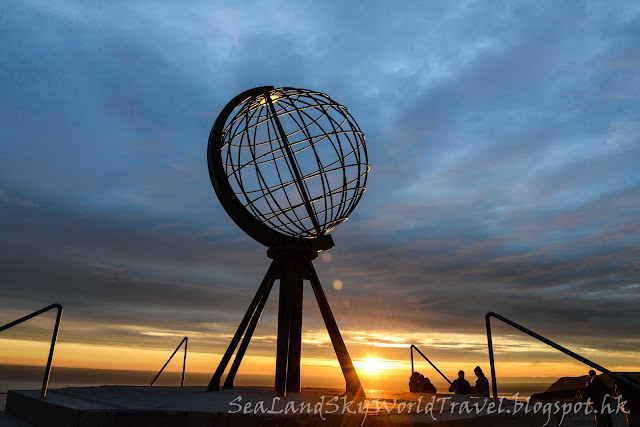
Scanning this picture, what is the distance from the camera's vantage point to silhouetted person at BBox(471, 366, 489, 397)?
11.4 m

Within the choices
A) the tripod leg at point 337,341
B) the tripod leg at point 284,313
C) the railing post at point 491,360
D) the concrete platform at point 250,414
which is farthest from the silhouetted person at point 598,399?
the tripod leg at point 284,313

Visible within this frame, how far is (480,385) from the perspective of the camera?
11.5 m

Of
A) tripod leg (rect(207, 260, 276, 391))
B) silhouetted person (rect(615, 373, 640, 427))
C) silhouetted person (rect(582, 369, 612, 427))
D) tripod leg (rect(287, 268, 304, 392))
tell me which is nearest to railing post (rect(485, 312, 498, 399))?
silhouetted person (rect(615, 373, 640, 427))

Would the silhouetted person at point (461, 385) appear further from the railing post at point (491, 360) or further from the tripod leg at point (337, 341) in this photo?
the railing post at point (491, 360)

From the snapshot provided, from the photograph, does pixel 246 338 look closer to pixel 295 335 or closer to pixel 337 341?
pixel 295 335

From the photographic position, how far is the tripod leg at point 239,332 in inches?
372

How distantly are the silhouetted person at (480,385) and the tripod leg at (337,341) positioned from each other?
4.24 m

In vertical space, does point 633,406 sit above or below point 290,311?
below

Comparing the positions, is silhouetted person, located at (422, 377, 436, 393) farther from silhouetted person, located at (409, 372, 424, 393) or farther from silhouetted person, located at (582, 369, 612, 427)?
silhouetted person, located at (582, 369, 612, 427)

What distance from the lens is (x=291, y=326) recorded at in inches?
382

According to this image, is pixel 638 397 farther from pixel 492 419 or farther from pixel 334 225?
pixel 334 225

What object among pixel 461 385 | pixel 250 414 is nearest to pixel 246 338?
pixel 250 414

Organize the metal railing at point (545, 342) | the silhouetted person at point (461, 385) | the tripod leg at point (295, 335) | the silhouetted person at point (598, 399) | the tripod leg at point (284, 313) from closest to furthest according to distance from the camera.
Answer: the metal railing at point (545, 342) → the silhouetted person at point (598, 399) → the tripod leg at point (284, 313) → the tripod leg at point (295, 335) → the silhouetted person at point (461, 385)

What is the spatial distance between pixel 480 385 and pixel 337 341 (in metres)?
4.73
